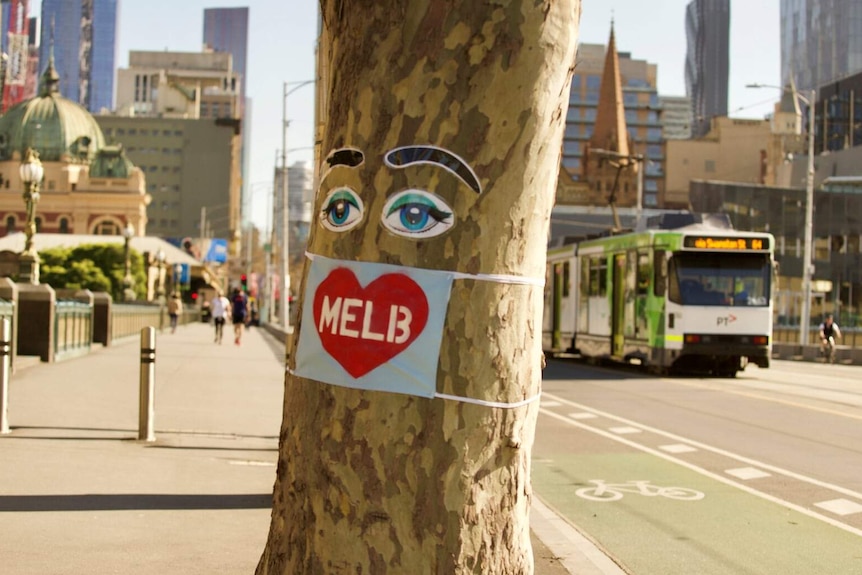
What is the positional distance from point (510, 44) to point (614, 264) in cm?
2397

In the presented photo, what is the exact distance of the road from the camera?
7.85m

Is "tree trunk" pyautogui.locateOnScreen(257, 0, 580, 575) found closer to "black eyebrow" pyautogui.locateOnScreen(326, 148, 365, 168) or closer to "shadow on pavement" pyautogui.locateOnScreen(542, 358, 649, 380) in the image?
"black eyebrow" pyautogui.locateOnScreen(326, 148, 365, 168)

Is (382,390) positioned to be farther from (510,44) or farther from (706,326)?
(706,326)

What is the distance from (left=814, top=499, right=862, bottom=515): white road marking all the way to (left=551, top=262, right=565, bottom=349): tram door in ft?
74.5

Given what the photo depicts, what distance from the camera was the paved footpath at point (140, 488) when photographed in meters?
6.83

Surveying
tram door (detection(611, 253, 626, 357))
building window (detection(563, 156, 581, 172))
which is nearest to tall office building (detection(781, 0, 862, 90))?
building window (detection(563, 156, 581, 172))

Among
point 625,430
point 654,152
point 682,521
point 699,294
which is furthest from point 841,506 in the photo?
point 654,152

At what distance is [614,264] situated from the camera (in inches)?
1098

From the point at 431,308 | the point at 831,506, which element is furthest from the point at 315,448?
the point at 831,506

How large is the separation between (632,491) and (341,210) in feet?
21.4

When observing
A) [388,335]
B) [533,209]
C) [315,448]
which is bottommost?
[315,448]

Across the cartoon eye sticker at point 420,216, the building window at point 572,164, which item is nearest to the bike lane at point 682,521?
the cartoon eye sticker at point 420,216

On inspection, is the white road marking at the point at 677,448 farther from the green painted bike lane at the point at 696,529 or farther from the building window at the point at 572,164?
the building window at the point at 572,164

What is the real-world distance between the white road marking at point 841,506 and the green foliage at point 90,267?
98136mm
